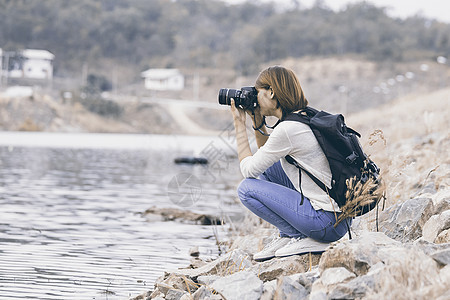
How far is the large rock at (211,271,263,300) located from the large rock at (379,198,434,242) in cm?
140

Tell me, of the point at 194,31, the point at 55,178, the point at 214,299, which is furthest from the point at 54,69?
the point at 214,299

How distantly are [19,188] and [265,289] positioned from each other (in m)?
9.92

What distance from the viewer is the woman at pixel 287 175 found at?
4227 millimetres

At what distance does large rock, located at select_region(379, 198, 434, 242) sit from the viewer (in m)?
4.80

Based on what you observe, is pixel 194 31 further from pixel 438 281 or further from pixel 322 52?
pixel 438 281

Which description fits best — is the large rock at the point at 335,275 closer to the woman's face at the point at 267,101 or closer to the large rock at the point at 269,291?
the large rock at the point at 269,291

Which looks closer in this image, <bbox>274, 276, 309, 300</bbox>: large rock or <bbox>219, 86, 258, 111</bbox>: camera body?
<bbox>274, 276, 309, 300</bbox>: large rock

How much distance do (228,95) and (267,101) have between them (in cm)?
34

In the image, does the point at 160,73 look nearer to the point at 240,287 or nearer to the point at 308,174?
the point at 308,174

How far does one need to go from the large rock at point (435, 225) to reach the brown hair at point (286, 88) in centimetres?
114

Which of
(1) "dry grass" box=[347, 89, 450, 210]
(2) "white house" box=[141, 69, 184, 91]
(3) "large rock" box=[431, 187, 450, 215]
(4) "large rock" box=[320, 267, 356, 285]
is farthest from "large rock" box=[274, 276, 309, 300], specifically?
(2) "white house" box=[141, 69, 184, 91]

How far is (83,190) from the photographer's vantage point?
13273 mm

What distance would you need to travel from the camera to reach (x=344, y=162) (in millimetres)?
4160

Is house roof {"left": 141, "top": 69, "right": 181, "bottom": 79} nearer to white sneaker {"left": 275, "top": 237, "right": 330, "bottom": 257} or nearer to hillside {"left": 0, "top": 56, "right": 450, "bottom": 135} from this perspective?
hillside {"left": 0, "top": 56, "right": 450, "bottom": 135}
